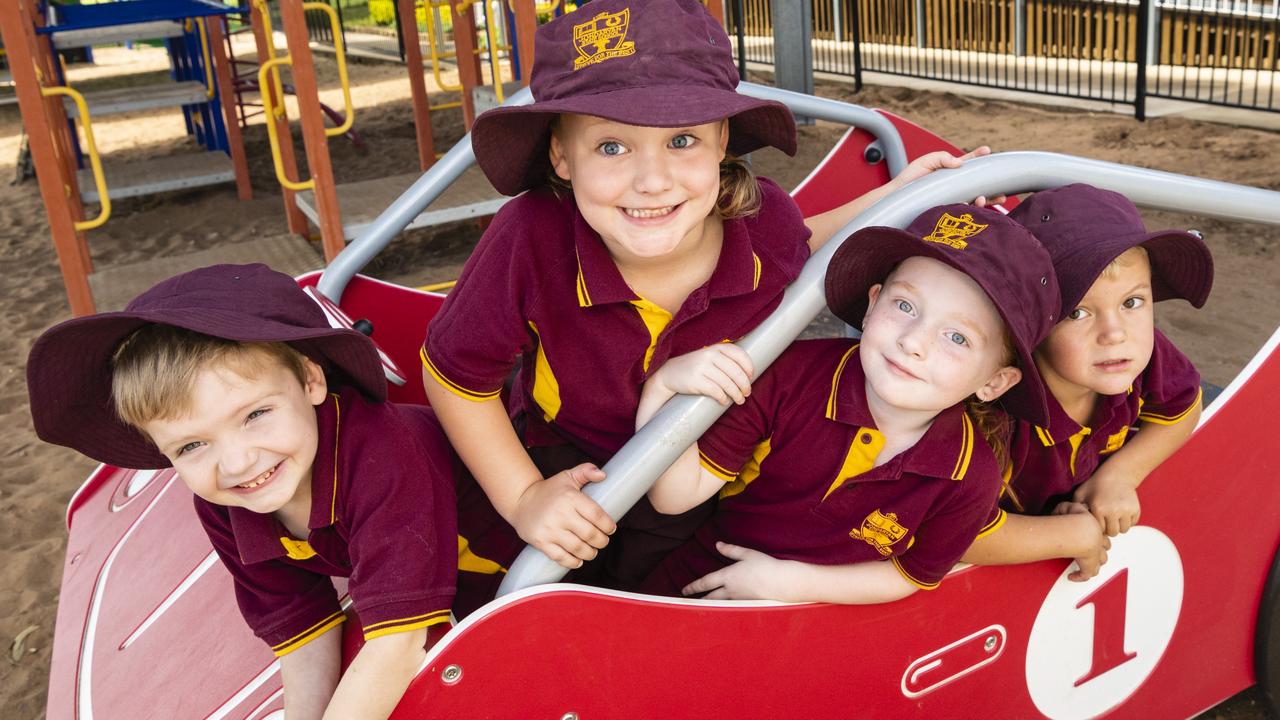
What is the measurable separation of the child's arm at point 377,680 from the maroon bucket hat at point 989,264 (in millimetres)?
616

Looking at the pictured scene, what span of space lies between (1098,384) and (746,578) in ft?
1.59

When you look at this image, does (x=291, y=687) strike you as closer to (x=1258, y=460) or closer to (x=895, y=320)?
(x=895, y=320)

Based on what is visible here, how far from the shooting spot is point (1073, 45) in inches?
300

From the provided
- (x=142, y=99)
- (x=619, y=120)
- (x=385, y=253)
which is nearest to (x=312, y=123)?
(x=385, y=253)

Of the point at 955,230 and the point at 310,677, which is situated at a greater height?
the point at 955,230

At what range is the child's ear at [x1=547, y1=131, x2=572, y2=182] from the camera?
127cm

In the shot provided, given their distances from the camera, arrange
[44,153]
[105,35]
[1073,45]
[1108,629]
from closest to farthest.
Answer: [1108,629], [44,153], [105,35], [1073,45]

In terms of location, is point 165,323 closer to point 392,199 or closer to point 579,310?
point 579,310

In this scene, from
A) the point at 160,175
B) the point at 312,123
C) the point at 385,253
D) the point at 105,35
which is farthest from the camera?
the point at 105,35

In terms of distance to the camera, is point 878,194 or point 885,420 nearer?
point 885,420

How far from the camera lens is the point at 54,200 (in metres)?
3.75

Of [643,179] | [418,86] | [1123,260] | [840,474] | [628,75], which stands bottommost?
[840,474]

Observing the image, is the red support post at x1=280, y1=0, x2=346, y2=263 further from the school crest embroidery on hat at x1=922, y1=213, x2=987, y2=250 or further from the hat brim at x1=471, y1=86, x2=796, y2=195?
the school crest embroidery on hat at x1=922, y1=213, x2=987, y2=250

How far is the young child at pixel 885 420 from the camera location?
113 cm
